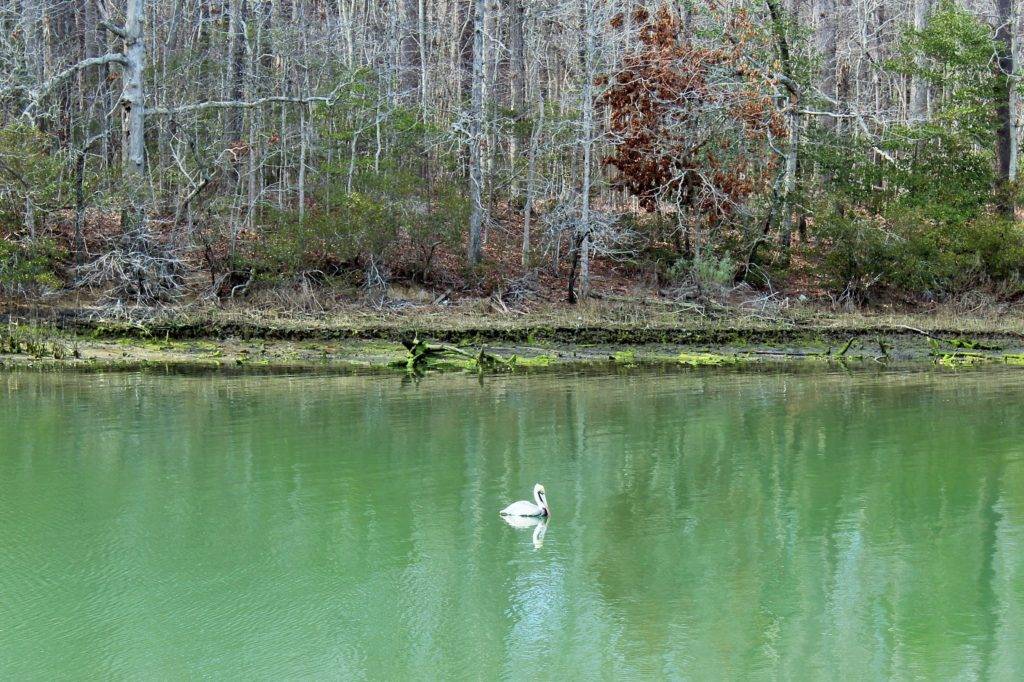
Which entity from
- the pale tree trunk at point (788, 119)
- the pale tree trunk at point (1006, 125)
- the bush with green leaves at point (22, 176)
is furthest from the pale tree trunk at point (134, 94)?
the pale tree trunk at point (1006, 125)

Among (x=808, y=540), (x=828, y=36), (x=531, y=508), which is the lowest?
(x=808, y=540)

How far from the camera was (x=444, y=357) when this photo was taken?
63.9 feet

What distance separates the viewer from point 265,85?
1159 inches

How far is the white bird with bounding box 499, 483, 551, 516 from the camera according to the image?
8906mm

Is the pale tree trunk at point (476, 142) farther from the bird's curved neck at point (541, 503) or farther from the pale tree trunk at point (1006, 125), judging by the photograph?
the bird's curved neck at point (541, 503)

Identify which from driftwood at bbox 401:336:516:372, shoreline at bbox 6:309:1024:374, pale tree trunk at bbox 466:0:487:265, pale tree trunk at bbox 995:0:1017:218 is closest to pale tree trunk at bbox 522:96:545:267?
pale tree trunk at bbox 466:0:487:265

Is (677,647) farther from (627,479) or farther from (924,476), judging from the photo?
(924,476)

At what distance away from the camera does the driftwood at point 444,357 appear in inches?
744

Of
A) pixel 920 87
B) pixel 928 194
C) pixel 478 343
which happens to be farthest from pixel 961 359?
pixel 920 87

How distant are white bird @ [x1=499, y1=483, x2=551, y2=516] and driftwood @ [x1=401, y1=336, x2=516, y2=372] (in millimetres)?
9712

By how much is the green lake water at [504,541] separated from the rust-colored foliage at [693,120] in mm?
11460

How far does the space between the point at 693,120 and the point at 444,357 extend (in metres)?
9.25

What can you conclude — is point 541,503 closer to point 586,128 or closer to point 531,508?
point 531,508

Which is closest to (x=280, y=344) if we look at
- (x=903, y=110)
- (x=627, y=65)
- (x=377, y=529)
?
(x=627, y=65)
